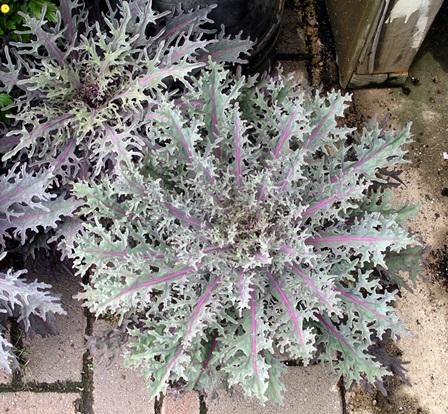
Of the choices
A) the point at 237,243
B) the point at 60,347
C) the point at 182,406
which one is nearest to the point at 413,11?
the point at 237,243

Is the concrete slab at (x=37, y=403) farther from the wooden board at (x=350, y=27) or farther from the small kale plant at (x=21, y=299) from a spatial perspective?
the wooden board at (x=350, y=27)

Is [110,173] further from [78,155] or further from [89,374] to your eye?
[89,374]

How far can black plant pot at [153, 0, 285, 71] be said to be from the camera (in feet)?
6.69

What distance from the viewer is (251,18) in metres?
2.16

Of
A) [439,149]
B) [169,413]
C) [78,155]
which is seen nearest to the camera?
[78,155]

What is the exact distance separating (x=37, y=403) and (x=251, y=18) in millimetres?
1562

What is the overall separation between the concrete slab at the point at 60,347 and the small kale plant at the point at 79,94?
1.62 ft

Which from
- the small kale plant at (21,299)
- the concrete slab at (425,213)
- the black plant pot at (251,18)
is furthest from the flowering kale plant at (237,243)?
the concrete slab at (425,213)

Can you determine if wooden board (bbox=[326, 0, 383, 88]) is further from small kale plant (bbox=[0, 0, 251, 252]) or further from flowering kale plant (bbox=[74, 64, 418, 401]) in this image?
flowering kale plant (bbox=[74, 64, 418, 401])

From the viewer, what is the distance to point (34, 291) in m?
1.87

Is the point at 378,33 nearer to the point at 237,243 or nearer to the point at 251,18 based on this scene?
the point at 251,18

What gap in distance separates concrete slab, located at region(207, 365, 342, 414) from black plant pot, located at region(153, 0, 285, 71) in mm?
1164

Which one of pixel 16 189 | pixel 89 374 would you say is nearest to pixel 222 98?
pixel 16 189

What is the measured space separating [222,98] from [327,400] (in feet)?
4.06
